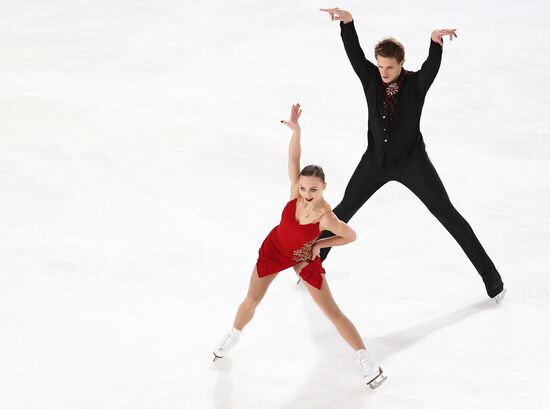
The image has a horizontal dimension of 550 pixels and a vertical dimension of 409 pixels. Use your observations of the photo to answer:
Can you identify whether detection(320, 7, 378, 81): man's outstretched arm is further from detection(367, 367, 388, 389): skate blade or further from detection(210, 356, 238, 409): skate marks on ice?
detection(210, 356, 238, 409): skate marks on ice

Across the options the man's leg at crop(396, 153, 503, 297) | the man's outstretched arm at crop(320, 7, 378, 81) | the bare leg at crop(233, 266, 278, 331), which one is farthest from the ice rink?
the man's outstretched arm at crop(320, 7, 378, 81)

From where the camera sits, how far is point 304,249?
4809 mm

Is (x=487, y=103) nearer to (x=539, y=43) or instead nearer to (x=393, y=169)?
(x=539, y=43)

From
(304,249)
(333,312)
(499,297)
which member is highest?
(304,249)

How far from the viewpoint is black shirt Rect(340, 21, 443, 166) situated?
5.24m

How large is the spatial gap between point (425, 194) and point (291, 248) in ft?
3.65

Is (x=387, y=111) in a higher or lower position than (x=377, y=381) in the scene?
higher

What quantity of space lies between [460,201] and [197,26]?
4434 mm

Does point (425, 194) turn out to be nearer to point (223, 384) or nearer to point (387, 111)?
point (387, 111)

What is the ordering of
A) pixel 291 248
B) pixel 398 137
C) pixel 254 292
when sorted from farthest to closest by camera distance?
pixel 398 137, pixel 254 292, pixel 291 248

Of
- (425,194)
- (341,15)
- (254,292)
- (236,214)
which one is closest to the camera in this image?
(254,292)

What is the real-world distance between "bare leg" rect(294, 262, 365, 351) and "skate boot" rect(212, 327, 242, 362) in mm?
490

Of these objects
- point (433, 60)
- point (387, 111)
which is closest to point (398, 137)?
point (387, 111)

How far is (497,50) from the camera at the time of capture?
9.63 metres
